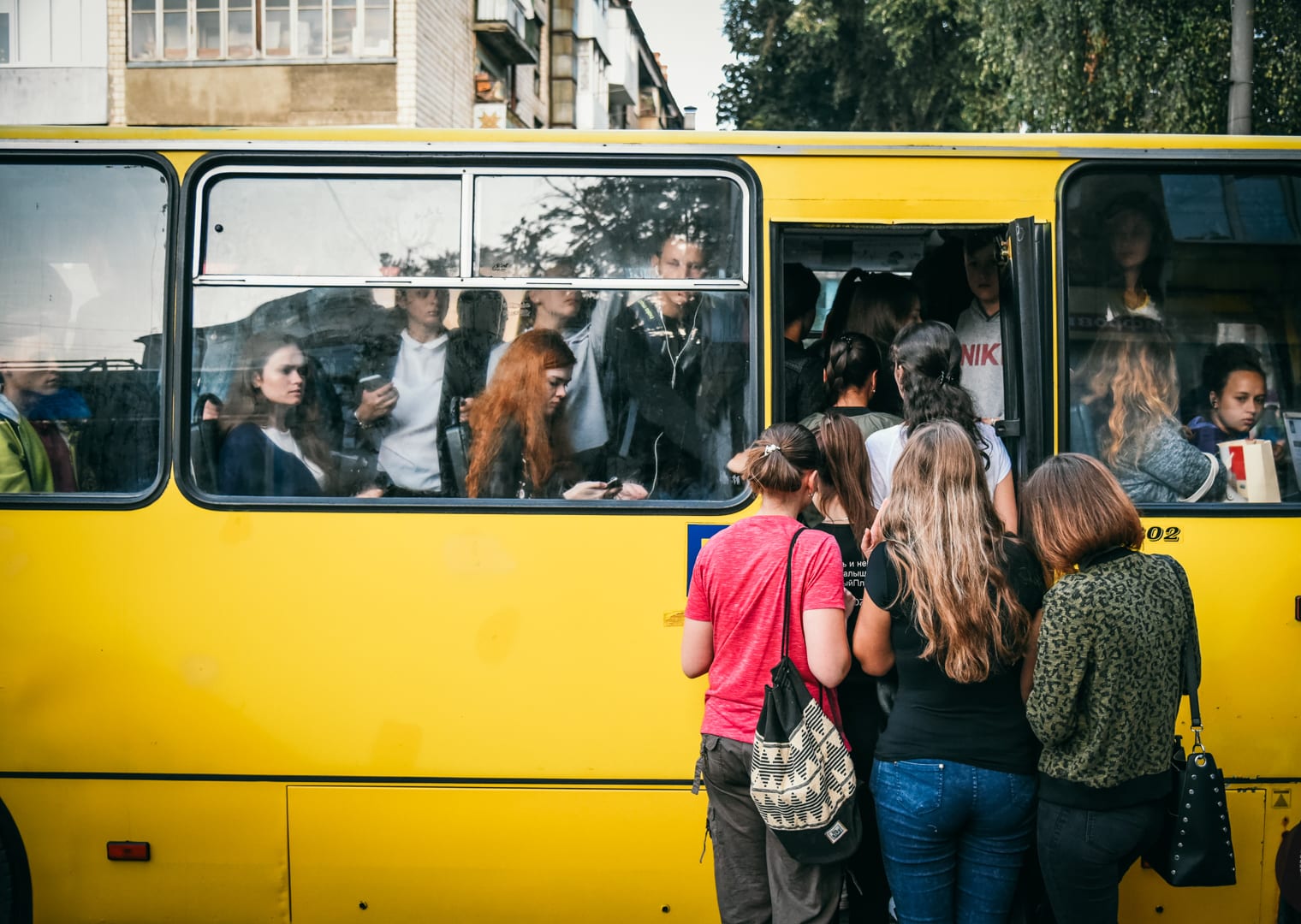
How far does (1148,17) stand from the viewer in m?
12.2

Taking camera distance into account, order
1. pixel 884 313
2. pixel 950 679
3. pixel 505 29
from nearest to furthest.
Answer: pixel 950 679, pixel 884 313, pixel 505 29

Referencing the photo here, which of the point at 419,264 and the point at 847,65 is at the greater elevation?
Answer: the point at 847,65

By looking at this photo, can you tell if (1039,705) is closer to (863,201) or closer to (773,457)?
(773,457)

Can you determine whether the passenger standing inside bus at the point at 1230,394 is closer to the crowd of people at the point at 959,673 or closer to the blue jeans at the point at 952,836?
the crowd of people at the point at 959,673

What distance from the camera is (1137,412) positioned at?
3680 mm

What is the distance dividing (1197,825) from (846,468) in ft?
4.54

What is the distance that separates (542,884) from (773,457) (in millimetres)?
1803

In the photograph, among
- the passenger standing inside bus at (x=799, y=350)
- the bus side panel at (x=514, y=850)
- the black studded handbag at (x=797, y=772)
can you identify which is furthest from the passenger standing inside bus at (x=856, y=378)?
the bus side panel at (x=514, y=850)

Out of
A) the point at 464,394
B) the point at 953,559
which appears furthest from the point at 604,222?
the point at 953,559

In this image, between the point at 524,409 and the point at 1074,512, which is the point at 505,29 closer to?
the point at 524,409

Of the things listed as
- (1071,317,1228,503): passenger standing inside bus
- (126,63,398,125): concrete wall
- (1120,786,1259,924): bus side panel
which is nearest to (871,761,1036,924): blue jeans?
(1120,786,1259,924): bus side panel

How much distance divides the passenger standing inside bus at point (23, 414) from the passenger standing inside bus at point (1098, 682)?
3275mm

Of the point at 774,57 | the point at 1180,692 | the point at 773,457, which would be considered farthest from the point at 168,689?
the point at 774,57

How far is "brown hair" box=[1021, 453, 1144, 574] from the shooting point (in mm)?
2719
